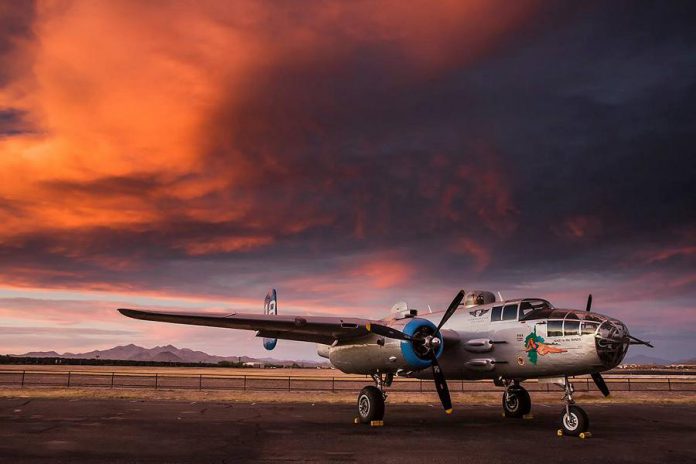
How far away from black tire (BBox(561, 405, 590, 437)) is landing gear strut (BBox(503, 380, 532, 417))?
16.8 ft

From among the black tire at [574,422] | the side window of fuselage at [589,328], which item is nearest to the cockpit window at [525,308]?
the side window of fuselage at [589,328]

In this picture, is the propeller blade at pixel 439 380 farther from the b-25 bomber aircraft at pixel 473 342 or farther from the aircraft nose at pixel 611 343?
the aircraft nose at pixel 611 343

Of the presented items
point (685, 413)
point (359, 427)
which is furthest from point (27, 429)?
point (685, 413)

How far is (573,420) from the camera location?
55.2 feet

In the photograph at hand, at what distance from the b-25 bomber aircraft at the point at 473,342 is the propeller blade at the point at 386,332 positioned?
4cm

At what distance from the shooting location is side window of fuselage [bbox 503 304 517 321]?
19294 millimetres

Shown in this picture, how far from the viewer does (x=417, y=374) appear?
21.8m

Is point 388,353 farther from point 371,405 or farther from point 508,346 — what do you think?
point 508,346

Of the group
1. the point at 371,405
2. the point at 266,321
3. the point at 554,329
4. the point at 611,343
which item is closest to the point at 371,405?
the point at 371,405

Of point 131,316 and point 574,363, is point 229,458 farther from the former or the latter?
point 574,363

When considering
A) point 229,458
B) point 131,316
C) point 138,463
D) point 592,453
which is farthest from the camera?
point 131,316

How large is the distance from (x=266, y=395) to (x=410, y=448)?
2154 cm

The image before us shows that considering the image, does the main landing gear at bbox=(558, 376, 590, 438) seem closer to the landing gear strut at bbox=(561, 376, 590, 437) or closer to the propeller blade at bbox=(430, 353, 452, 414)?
the landing gear strut at bbox=(561, 376, 590, 437)

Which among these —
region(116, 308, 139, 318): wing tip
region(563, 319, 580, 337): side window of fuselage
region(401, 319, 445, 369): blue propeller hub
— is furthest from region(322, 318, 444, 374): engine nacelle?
region(116, 308, 139, 318): wing tip
